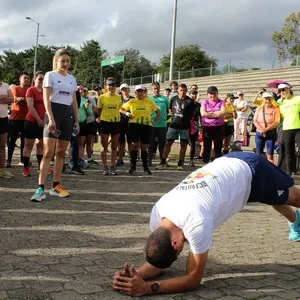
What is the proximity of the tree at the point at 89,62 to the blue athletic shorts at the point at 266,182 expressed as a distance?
2945 inches

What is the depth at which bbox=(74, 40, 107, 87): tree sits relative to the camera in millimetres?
78375

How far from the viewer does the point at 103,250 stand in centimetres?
417

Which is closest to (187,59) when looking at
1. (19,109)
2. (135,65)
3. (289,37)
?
(135,65)

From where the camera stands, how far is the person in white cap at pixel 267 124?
9641mm

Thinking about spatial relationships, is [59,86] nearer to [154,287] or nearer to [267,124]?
[154,287]

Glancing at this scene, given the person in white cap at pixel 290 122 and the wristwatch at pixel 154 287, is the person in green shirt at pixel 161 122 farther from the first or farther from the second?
the wristwatch at pixel 154 287

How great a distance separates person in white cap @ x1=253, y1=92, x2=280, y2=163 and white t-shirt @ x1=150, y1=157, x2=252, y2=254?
620cm

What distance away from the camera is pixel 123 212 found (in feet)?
18.9

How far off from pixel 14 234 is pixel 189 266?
2153 mm

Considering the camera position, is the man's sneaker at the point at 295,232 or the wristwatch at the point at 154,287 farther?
the man's sneaker at the point at 295,232

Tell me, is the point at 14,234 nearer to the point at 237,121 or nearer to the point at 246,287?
the point at 246,287

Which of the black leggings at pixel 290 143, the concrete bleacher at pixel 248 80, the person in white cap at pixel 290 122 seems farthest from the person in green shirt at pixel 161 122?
the concrete bleacher at pixel 248 80

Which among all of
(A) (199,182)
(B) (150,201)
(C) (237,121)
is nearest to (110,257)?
(A) (199,182)

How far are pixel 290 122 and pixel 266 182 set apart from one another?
5.57 meters
